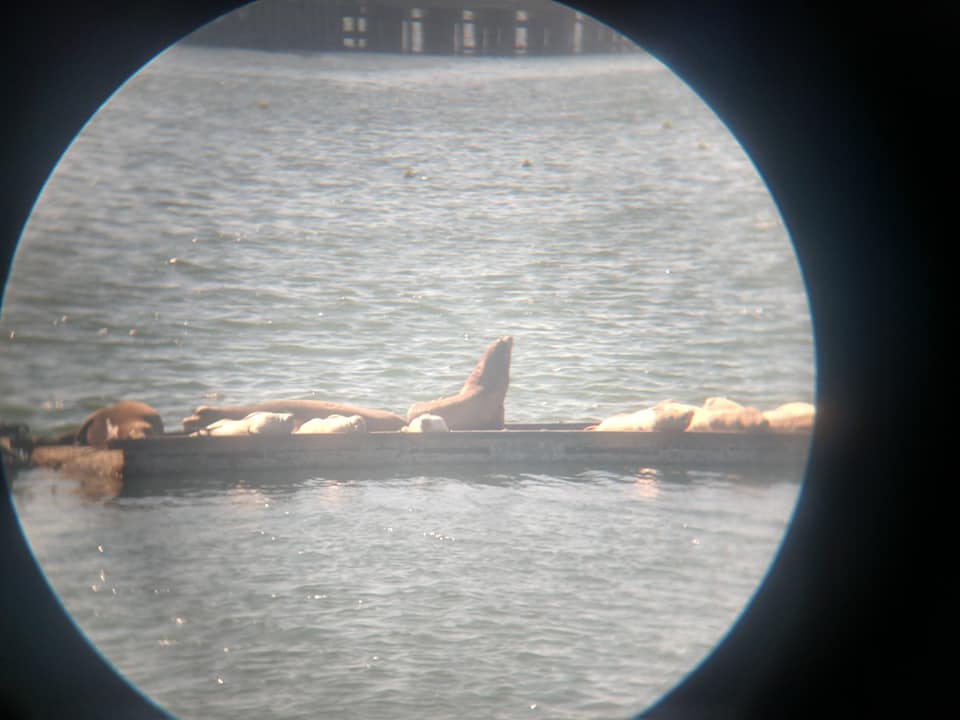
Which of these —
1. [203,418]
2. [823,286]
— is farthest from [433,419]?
[823,286]

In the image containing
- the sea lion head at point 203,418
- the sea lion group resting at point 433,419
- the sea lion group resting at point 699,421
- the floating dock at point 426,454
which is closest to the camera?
the floating dock at point 426,454

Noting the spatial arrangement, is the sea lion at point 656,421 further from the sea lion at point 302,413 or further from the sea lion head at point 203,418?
the sea lion head at point 203,418

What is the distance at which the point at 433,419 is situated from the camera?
8.62 meters

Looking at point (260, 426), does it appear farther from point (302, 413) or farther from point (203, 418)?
→ point (203, 418)

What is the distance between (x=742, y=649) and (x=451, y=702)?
3443 mm

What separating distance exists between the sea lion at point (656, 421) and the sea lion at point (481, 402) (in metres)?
0.98

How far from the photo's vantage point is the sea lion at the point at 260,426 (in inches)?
332

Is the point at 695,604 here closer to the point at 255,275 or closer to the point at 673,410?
the point at 673,410

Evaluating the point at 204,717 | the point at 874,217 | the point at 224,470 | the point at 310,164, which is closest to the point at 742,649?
the point at 874,217

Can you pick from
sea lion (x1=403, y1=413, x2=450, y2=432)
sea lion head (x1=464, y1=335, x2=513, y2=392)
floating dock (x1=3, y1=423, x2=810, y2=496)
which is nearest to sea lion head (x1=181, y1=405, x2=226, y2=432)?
floating dock (x1=3, y1=423, x2=810, y2=496)

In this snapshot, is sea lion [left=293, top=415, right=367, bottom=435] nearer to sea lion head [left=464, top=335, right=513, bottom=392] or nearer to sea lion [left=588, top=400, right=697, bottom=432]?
sea lion head [left=464, top=335, right=513, bottom=392]

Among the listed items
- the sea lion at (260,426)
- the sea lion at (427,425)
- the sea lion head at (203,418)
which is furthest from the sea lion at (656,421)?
the sea lion head at (203,418)

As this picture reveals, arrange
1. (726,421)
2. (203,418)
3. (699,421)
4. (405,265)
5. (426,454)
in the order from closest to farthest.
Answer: (426,454) < (699,421) < (726,421) < (203,418) < (405,265)

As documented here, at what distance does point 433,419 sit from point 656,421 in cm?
212
